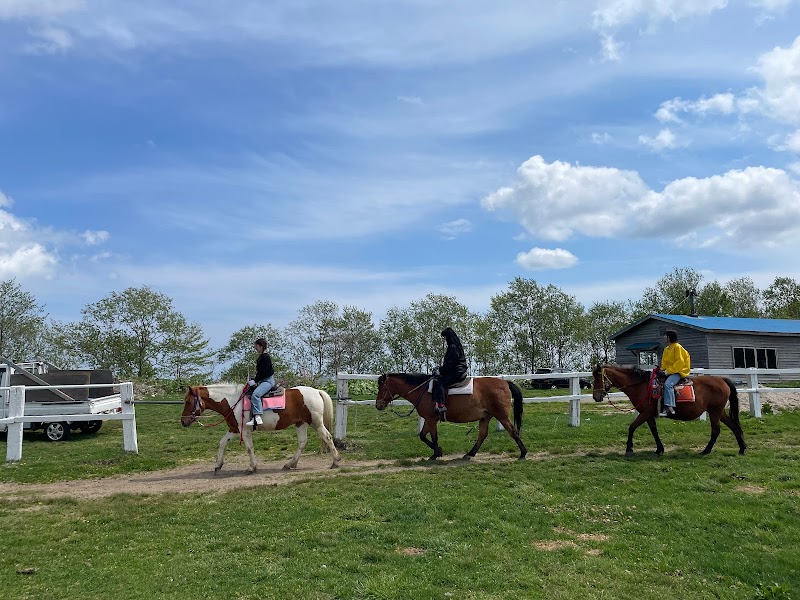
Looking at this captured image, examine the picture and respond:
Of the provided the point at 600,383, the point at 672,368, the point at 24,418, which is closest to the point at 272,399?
the point at 24,418

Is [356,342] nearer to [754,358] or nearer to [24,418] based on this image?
[754,358]

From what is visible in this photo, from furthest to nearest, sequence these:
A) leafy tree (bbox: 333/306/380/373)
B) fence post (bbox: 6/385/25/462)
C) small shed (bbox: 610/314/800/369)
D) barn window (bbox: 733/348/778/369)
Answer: leafy tree (bbox: 333/306/380/373) < barn window (bbox: 733/348/778/369) < small shed (bbox: 610/314/800/369) < fence post (bbox: 6/385/25/462)

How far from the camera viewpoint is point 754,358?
33.6m

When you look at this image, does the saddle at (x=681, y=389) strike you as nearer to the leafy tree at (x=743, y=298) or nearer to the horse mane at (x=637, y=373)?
the horse mane at (x=637, y=373)

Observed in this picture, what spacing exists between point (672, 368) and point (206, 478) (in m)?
8.81

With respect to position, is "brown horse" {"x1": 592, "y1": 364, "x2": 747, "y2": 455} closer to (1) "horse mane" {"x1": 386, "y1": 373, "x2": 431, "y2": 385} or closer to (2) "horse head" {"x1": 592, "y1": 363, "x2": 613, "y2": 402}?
(2) "horse head" {"x1": 592, "y1": 363, "x2": 613, "y2": 402}

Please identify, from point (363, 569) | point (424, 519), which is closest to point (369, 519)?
point (424, 519)

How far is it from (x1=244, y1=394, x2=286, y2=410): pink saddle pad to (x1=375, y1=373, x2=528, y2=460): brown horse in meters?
1.94

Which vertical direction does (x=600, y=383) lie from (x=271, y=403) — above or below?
above

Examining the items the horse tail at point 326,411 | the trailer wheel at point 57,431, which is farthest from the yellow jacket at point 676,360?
the trailer wheel at point 57,431

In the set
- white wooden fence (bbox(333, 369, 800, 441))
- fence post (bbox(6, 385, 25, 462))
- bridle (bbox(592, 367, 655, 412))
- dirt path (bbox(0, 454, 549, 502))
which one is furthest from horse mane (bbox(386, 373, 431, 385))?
fence post (bbox(6, 385, 25, 462))

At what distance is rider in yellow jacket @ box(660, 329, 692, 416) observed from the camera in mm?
11008

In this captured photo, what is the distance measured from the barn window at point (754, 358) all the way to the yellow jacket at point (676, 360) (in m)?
25.7

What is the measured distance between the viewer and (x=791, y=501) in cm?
746
